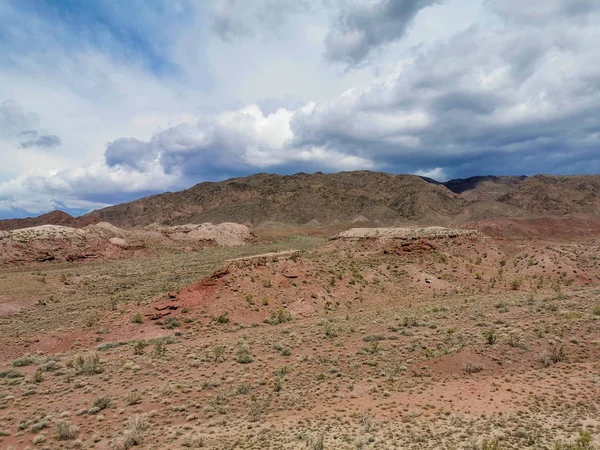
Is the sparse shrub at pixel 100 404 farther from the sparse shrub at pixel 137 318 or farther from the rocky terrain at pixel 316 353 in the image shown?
the sparse shrub at pixel 137 318

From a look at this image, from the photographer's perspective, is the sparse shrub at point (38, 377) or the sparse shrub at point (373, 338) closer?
the sparse shrub at point (38, 377)

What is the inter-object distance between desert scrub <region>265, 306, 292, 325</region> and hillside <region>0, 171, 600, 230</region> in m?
105

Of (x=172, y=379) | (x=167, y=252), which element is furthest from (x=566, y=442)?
(x=167, y=252)

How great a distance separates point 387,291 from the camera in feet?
97.9

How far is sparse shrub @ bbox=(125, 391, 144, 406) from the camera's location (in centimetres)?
1207

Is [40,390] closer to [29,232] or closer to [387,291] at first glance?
[387,291]

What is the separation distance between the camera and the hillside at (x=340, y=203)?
135000mm

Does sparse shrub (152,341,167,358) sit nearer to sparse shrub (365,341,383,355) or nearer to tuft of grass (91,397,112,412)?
tuft of grass (91,397,112,412)

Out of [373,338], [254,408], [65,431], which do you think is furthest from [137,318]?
[373,338]

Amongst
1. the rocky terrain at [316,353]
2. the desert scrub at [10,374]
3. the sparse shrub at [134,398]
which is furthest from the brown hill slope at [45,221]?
the sparse shrub at [134,398]

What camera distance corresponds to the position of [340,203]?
511 ft

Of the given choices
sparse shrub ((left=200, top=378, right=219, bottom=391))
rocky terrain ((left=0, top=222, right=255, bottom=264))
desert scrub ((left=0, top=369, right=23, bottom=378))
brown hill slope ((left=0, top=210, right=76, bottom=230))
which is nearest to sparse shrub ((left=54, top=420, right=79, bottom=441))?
sparse shrub ((left=200, top=378, right=219, bottom=391))

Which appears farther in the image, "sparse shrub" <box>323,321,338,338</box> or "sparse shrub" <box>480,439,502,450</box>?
"sparse shrub" <box>323,321,338,338</box>

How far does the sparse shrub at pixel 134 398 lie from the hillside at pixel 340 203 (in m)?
112
